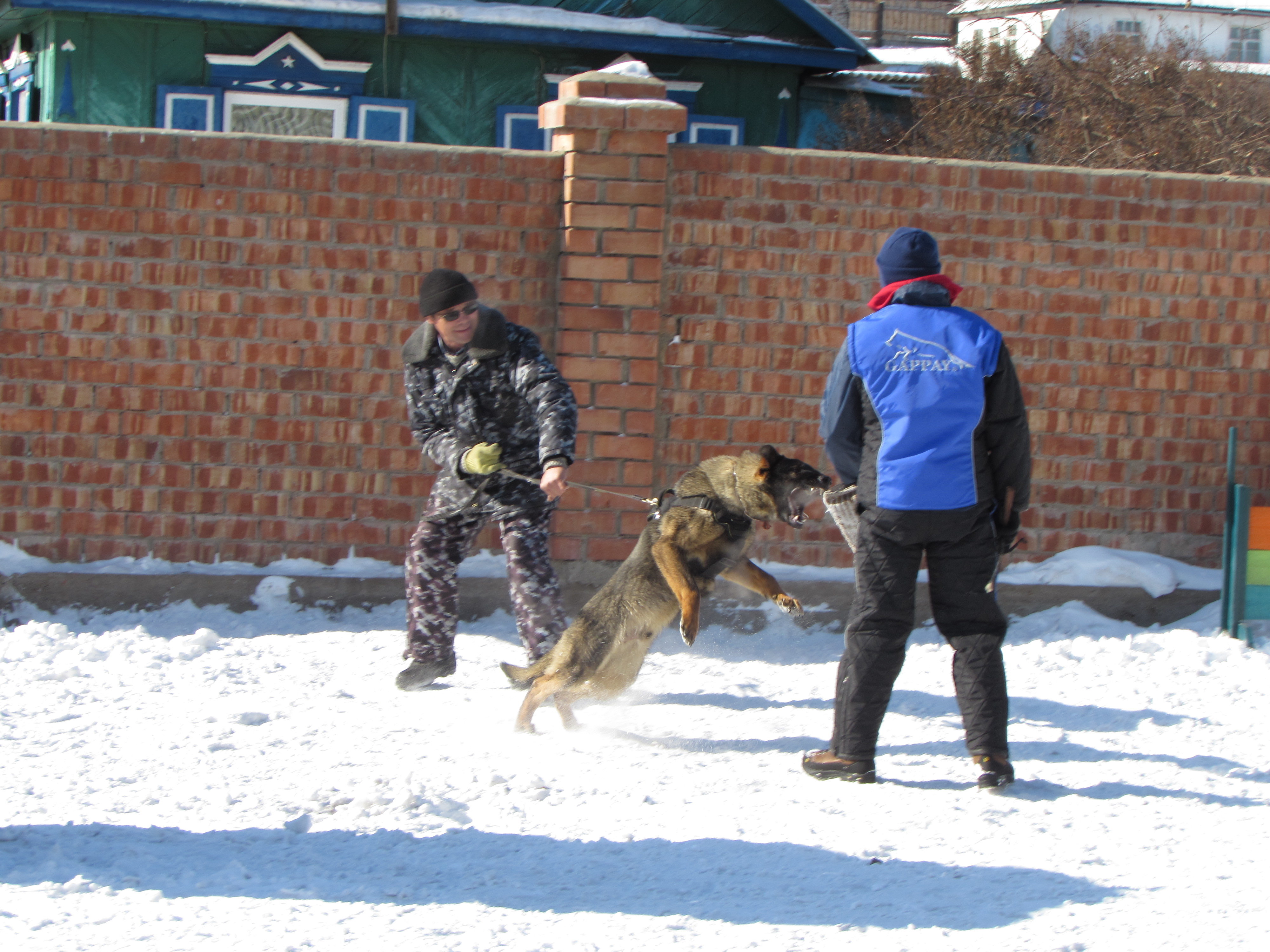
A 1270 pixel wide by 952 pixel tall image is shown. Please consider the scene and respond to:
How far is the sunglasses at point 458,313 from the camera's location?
457 centimetres

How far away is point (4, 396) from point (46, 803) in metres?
2.95

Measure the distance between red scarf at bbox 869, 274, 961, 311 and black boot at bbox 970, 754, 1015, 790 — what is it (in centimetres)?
153

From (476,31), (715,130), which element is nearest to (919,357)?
(476,31)

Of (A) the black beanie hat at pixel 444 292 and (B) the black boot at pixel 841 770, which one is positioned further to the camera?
(A) the black beanie hat at pixel 444 292

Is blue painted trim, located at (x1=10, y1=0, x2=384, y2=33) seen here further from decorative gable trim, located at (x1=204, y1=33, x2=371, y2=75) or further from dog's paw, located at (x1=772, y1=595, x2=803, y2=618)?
dog's paw, located at (x1=772, y1=595, x2=803, y2=618)

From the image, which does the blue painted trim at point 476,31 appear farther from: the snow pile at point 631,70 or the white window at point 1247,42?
the white window at point 1247,42

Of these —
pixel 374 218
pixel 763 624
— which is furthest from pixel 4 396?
pixel 763 624

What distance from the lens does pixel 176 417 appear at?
5898 mm

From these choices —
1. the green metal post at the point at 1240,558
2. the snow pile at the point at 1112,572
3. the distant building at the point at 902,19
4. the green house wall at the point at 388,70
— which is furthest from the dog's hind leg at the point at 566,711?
the distant building at the point at 902,19

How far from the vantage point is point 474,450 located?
4586mm

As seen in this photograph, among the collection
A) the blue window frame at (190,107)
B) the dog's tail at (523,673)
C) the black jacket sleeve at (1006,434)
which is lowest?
the dog's tail at (523,673)

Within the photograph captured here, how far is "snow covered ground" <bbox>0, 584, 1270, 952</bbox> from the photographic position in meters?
2.88

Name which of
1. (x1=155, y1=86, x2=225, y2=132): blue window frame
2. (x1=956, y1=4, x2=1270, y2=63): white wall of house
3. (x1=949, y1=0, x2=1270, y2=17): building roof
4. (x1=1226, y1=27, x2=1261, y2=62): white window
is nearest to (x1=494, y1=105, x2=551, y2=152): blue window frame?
(x1=155, y1=86, x2=225, y2=132): blue window frame

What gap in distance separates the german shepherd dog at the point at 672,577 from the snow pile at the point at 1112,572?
2.10 meters
